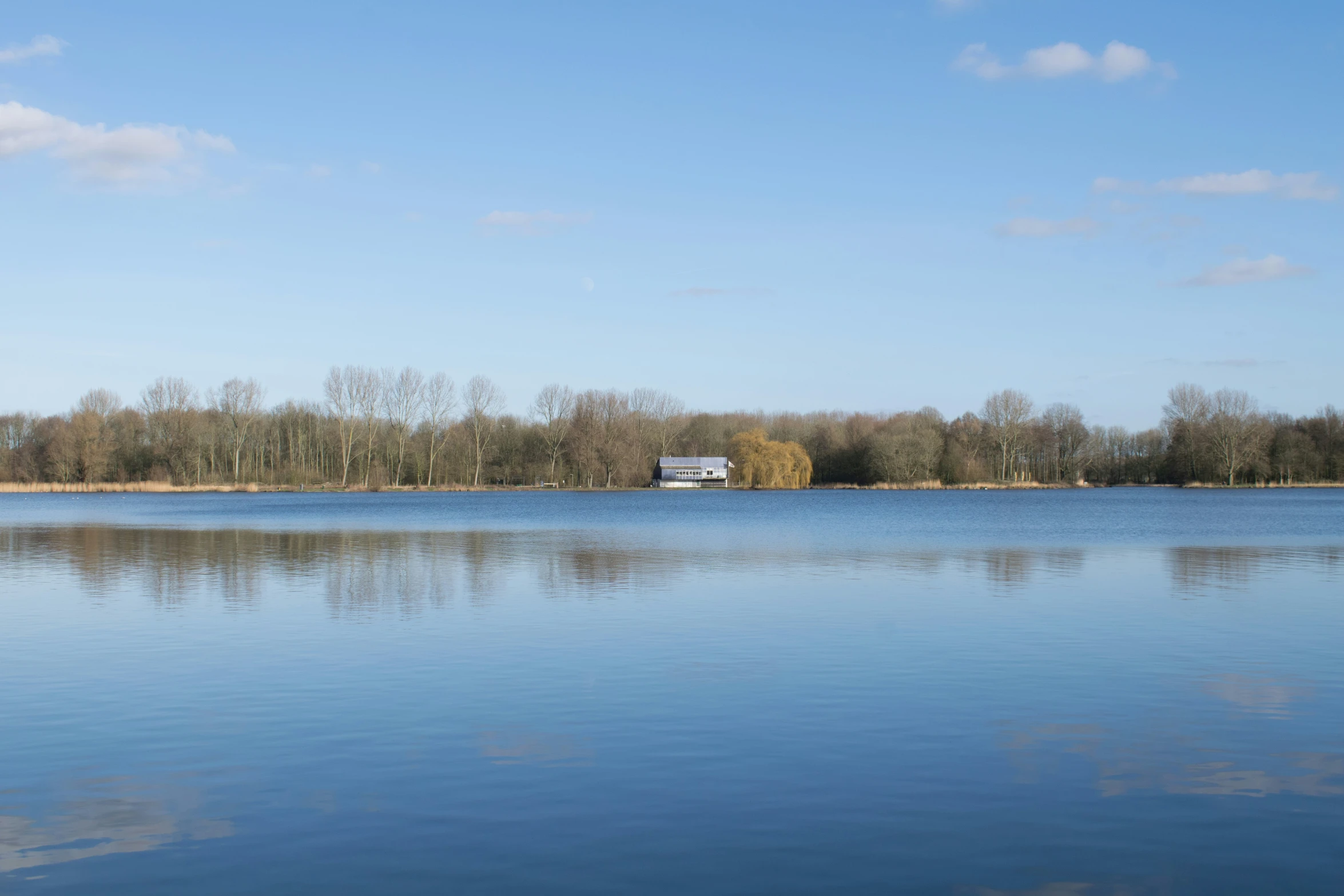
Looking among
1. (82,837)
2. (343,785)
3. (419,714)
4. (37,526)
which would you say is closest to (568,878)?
(343,785)

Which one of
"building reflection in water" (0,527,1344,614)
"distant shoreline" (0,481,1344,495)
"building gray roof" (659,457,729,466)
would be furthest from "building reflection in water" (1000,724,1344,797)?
"building gray roof" (659,457,729,466)

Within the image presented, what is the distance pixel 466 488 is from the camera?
332 ft

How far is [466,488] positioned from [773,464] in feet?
100

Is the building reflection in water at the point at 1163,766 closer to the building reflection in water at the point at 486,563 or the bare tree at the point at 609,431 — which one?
the building reflection in water at the point at 486,563

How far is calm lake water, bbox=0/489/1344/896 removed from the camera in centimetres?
623

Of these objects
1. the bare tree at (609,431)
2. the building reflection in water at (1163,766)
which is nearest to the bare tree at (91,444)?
the bare tree at (609,431)

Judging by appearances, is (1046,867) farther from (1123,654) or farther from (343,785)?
(1123,654)

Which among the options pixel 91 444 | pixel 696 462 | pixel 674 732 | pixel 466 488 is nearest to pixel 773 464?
pixel 696 462

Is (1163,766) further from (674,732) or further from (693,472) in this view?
(693,472)

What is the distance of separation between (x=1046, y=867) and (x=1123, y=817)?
1166 millimetres

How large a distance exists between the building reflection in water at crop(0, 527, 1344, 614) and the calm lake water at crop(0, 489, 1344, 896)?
329 mm

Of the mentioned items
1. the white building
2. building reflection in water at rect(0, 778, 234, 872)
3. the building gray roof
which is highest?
the building gray roof

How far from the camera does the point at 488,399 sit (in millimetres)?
106250

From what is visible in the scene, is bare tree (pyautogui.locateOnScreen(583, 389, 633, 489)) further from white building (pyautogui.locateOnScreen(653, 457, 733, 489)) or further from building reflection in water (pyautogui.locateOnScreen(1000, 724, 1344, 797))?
building reflection in water (pyautogui.locateOnScreen(1000, 724, 1344, 797))
